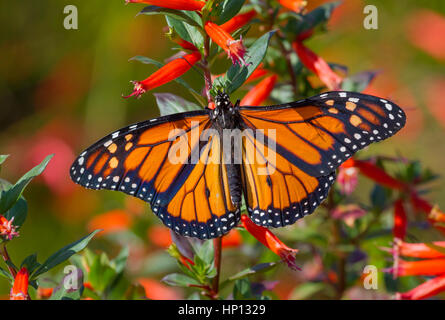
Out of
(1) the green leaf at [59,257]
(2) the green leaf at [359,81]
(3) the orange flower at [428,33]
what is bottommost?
(1) the green leaf at [59,257]

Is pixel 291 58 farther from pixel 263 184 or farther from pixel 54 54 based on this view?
pixel 54 54

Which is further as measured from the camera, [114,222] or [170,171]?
[114,222]

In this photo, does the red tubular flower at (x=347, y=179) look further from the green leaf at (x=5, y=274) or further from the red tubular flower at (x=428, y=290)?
the green leaf at (x=5, y=274)

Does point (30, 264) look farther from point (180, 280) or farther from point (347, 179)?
point (347, 179)

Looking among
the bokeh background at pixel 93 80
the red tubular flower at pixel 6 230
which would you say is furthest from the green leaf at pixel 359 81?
the bokeh background at pixel 93 80

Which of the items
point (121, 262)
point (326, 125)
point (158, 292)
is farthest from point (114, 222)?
point (326, 125)
